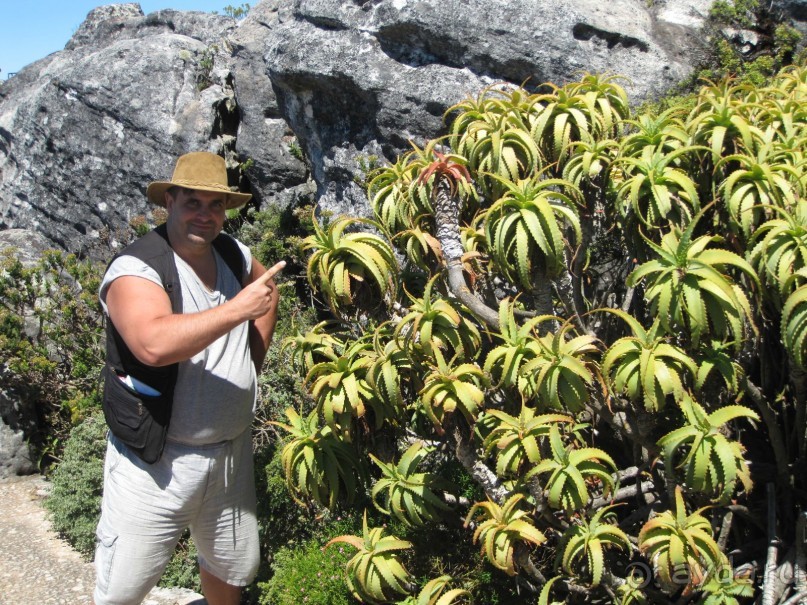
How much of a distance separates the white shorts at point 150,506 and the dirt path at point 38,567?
112 centimetres

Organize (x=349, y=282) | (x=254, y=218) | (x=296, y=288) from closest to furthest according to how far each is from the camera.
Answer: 1. (x=349, y=282)
2. (x=296, y=288)
3. (x=254, y=218)

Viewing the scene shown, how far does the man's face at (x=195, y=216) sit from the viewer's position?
3208 millimetres

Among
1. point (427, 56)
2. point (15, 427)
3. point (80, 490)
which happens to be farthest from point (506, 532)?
point (15, 427)

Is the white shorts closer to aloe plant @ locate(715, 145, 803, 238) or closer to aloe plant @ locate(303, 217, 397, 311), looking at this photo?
aloe plant @ locate(303, 217, 397, 311)

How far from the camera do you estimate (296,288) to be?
6320mm

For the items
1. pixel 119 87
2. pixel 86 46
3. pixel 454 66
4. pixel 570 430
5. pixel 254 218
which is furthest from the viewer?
pixel 86 46

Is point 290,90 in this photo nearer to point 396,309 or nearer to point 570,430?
point 396,309

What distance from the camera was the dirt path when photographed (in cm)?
431

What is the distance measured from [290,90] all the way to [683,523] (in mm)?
4501

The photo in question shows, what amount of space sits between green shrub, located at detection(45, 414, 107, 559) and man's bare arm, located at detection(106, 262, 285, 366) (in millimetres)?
2337

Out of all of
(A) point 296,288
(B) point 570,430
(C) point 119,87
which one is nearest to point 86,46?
(C) point 119,87

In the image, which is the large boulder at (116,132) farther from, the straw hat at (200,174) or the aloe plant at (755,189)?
the aloe plant at (755,189)

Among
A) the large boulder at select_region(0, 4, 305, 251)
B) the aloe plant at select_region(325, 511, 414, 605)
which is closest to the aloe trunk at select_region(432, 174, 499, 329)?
the aloe plant at select_region(325, 511, 414, 605)

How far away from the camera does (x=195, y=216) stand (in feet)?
10.6
